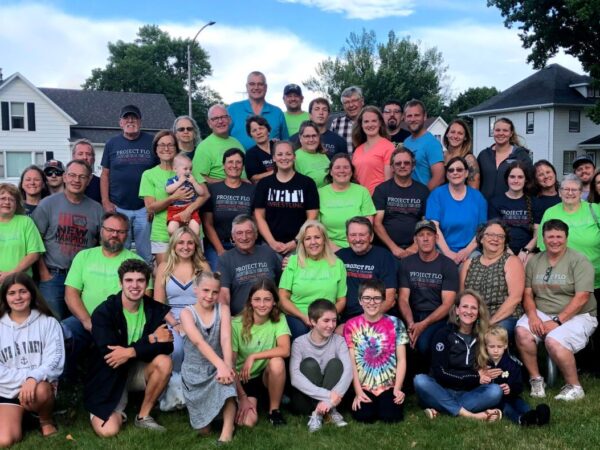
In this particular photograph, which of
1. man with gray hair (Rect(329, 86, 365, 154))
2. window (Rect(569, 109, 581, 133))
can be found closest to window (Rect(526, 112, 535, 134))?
window (Rect(569, 109, 581, 133))

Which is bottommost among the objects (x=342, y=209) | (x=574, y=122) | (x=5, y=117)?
(x=342, y=209)

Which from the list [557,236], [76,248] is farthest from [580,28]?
[76,248]

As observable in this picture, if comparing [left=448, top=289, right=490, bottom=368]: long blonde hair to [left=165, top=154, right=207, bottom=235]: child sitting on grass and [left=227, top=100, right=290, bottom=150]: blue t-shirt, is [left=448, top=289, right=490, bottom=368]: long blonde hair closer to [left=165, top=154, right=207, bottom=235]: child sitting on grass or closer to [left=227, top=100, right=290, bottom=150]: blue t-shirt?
[left=165, top=154, right=207, bottom=235]: child sitting on grass

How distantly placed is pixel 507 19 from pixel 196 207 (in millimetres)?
29087

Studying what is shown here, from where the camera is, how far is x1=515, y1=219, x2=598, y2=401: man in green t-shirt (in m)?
6.09

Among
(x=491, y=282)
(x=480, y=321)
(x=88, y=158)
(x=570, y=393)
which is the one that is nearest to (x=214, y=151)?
(x=88, y=158)

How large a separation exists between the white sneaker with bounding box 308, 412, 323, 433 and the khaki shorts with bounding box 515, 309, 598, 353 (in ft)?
7.65

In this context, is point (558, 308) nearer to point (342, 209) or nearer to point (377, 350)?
point (377, 350)

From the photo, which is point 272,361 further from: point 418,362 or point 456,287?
point 456,287

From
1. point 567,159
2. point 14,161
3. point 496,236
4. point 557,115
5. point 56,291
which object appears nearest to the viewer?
point 496,236

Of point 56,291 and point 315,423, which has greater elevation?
point 56,291

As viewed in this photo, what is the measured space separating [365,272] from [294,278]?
76 centimetres

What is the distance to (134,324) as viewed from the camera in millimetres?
5641

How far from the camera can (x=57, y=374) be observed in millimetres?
5457
